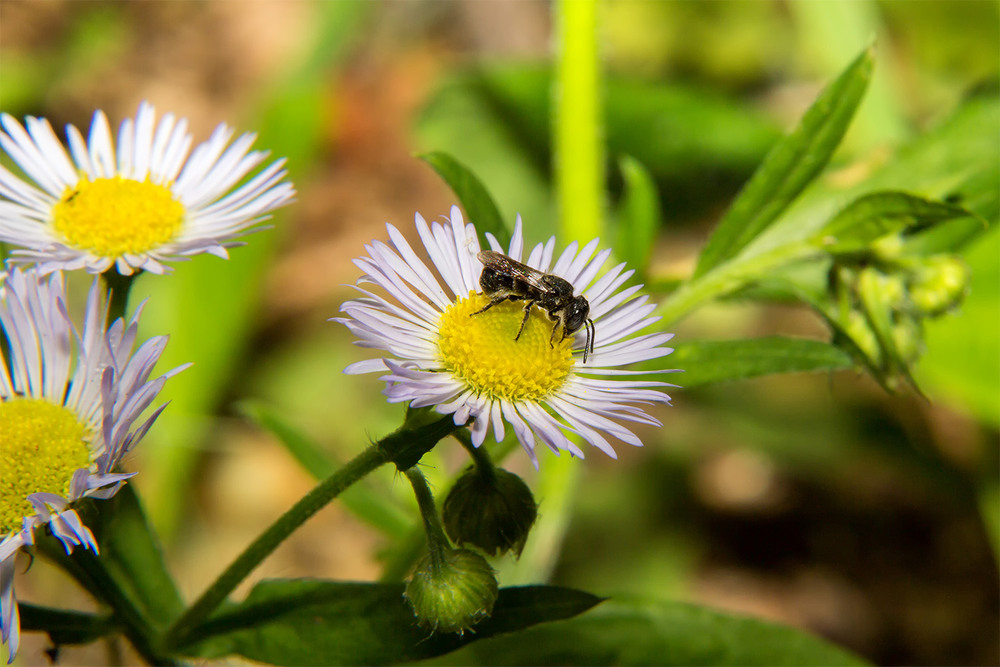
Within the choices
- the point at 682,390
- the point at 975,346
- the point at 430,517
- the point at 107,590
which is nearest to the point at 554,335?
the point at 430,517

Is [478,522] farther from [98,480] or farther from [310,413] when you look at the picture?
[310,413]

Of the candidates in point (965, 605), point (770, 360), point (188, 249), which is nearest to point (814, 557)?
point (965, 605)

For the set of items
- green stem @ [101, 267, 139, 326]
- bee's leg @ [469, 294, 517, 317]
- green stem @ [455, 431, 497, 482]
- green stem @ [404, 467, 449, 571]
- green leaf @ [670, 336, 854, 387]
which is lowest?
green stem @ [404, 467, 449, 571]

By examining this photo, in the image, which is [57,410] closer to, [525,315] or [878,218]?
[525,315]

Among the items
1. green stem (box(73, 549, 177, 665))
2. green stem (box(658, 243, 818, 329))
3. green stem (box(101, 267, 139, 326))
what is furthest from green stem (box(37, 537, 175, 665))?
green stem (box(658, 243, 818, 329))

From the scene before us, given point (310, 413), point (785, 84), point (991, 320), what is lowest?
point (310, 413)

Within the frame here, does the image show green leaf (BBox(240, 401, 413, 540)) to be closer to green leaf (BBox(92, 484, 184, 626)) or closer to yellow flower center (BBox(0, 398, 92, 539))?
green leaf (BBox(92, 484, 184, 626))

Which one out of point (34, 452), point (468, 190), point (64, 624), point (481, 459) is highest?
point (468, 190)
